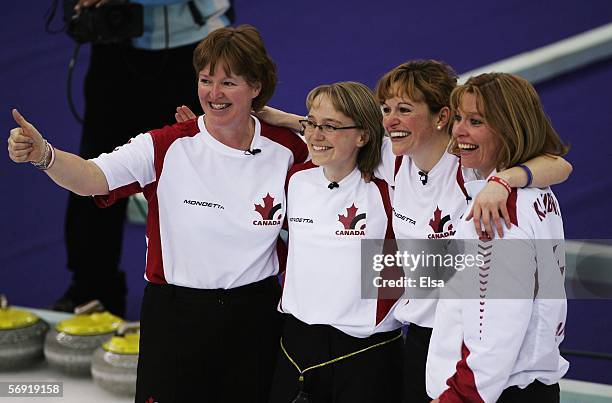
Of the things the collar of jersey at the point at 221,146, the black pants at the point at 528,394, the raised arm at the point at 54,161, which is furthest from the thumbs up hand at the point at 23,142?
the black pants at the point at 528,394

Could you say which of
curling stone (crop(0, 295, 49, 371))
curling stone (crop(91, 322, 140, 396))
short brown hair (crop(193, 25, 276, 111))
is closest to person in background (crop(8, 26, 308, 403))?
short brown hair (crop(193, 25, 276, 111))

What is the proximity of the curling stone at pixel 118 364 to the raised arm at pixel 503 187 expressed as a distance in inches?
69.3

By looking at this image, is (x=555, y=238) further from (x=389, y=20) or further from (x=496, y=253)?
(x=389, y=20)

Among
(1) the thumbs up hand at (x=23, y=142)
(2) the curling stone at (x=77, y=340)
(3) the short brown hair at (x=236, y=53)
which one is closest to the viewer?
(1) the thumbs up hand at (x=23, y=142)

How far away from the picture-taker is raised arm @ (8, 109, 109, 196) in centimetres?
232

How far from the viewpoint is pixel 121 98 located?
12.6ft

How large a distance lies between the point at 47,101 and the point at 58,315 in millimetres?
1445

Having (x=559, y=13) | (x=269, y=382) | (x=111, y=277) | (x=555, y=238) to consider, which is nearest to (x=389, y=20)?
(x=559, y=13)

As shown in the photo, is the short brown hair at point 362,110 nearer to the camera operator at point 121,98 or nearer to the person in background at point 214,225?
the person in background at point 214,225

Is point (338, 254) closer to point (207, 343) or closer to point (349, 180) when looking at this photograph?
point (349, 180)

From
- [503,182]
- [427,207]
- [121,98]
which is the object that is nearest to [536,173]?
[503,182]

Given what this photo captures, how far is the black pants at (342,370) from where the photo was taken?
2.44 m

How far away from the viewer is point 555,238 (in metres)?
2.11

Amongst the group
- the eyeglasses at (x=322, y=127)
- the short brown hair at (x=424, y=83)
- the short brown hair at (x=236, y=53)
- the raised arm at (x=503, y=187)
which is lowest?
the raised arm at (x=503, y=187)
